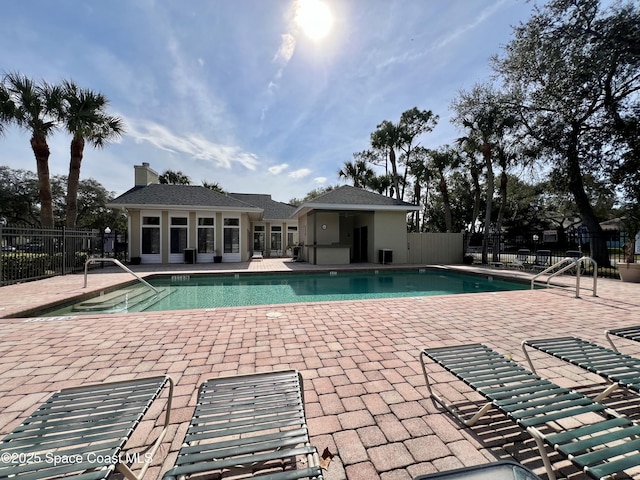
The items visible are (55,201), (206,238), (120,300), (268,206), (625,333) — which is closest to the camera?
(625,333)

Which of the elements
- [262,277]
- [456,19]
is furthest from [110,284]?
[456,19]

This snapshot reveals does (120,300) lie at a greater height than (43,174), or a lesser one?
lesser

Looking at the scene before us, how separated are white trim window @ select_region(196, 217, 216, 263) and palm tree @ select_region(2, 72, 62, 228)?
5726mm

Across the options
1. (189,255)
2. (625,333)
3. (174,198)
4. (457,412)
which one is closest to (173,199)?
(174,198)

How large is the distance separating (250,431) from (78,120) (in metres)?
14.7

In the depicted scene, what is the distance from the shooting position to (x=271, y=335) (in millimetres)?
3887

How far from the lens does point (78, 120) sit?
1118cm

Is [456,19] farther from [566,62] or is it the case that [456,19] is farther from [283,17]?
[566,62]

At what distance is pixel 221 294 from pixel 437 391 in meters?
6.99

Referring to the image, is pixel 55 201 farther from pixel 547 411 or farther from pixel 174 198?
pixel 547 411

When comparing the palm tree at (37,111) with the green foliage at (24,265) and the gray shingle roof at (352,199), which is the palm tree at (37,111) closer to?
the green foliage at (24,265)

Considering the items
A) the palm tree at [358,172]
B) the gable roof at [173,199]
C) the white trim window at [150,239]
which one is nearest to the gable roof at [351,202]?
the gable roof at [173,199]

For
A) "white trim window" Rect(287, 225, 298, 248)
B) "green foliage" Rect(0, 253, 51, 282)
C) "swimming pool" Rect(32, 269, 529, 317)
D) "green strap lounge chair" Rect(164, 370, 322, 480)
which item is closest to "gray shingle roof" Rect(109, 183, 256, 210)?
"green foliage" Rect(0, 253, 51, 282)

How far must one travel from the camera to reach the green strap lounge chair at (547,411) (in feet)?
4.17
